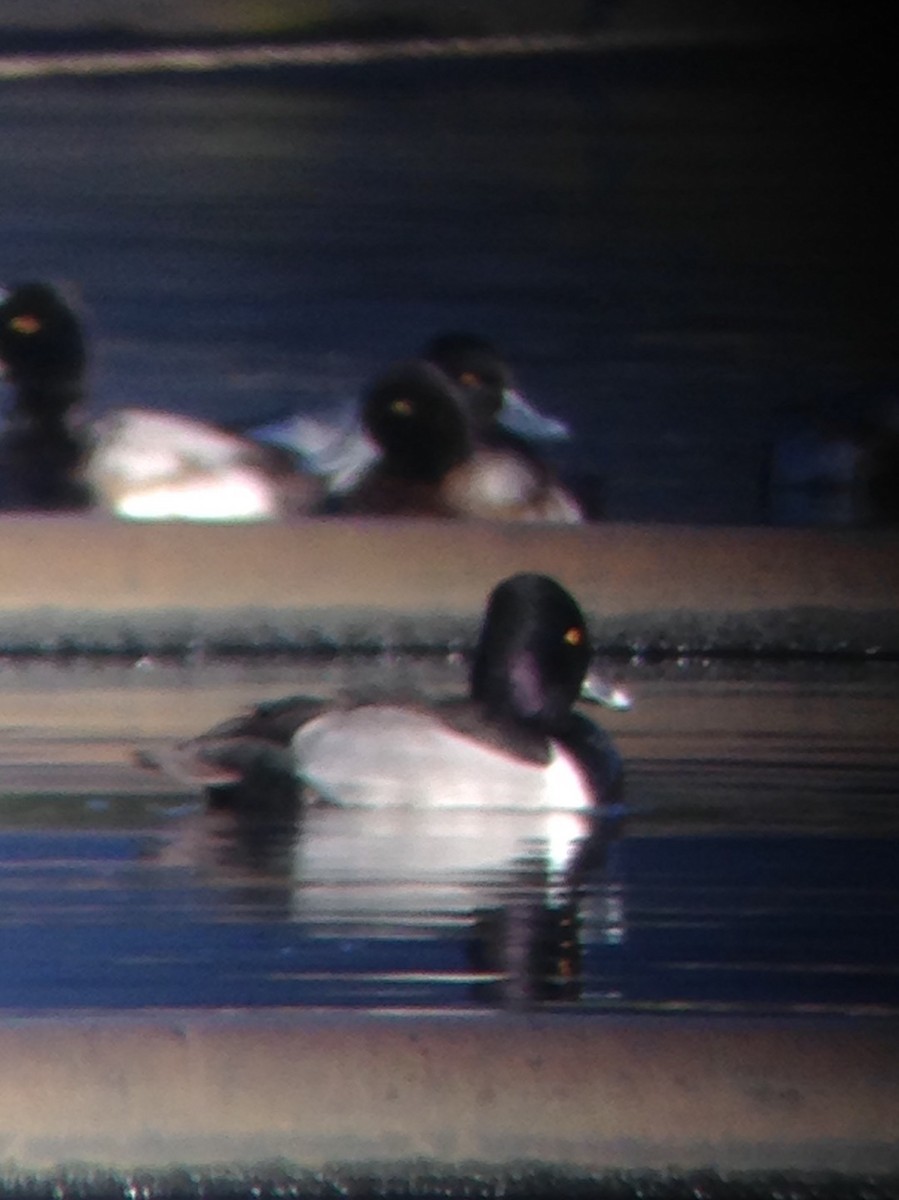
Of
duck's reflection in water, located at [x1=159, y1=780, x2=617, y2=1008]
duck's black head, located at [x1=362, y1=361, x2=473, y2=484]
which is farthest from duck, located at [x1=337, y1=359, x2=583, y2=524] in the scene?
duck's reflection in water, located at [x1=159, y1=780, x2=617, y2=1008]

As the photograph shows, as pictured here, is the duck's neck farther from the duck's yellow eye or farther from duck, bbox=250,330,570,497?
duck, bbox=250,330,570,497

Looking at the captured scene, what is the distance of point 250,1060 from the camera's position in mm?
A: 3225

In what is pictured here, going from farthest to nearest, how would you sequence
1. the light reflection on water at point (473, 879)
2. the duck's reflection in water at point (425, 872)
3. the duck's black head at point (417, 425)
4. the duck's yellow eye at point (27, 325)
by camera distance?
the duck's yellow eye at point (27, 325) < the duck's black head at point (417, 425) < the duck's reflection in water at point (425, 872) < the light reflection on water at point (473, 879)

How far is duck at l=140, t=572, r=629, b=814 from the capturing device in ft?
15.8

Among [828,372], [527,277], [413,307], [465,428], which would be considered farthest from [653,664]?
[527,277]

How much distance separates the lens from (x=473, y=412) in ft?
26.3

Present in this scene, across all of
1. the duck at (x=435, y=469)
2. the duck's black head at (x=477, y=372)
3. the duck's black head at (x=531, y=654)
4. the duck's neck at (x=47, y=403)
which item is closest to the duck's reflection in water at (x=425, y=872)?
the duck's black head at (x=531, y=654)

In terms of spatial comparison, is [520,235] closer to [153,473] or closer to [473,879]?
[153,473]

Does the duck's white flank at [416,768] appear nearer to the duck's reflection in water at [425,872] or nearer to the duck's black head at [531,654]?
the duck's reflection in water at [425,872]

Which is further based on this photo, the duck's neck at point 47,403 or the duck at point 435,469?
the duck's neck at point 47,403

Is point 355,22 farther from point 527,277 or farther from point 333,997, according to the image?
point 333,997

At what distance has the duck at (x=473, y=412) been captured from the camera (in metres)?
7.93

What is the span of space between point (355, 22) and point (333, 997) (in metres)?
13.8

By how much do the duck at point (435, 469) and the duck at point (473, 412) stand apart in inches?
6.1
